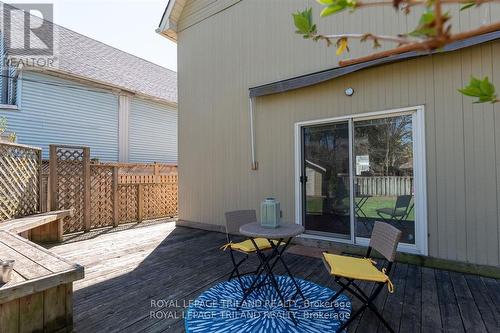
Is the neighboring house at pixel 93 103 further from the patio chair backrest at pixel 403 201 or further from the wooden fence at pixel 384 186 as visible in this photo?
the patio chair backrest at pixel 403 201

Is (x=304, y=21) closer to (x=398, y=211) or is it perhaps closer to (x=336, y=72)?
(x=336, y=72)

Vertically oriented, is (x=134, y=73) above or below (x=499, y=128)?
above

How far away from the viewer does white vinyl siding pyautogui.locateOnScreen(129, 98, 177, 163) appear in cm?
965

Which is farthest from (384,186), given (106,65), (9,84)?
(106,65)

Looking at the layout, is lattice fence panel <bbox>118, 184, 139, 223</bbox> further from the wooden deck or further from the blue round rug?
the blue round rug

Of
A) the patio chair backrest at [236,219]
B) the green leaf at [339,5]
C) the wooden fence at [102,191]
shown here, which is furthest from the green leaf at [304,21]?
the wooden fence at [102,191]

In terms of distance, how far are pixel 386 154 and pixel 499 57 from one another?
1.66 metres

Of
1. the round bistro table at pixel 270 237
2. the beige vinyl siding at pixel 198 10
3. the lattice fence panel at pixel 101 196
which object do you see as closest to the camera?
the round bistro table at pixel 270 237

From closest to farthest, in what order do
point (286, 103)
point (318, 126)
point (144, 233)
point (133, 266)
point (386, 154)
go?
point (133, 266) → point (386, 154) → point (318, 126) → point (286, 103) → point (144, 233)

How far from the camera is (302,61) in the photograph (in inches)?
184

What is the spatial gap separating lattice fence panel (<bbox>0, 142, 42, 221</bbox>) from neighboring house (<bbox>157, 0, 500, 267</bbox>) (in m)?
2.81

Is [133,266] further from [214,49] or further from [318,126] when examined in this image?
[214,49]

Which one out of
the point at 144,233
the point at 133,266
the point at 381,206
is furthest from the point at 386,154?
the point at 144,233

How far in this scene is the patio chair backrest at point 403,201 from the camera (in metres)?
3.76
